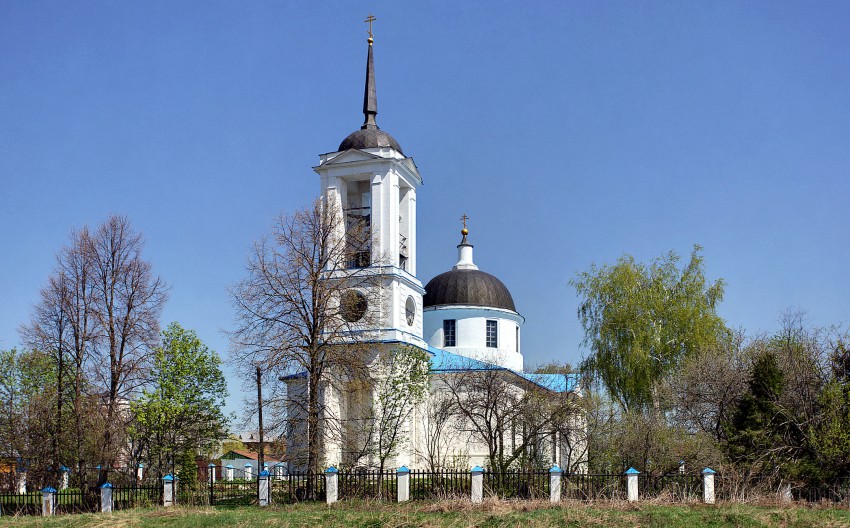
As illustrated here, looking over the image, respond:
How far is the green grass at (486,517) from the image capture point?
18.5m

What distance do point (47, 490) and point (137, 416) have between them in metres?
3.94

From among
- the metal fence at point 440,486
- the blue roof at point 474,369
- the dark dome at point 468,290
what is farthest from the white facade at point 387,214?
the metal fence at point 440,486

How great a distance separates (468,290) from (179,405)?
17578 millimetres

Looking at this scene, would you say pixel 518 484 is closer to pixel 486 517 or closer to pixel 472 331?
pixel 486 517

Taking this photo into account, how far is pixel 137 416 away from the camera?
2773 cm

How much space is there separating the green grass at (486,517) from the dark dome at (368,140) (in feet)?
55.4

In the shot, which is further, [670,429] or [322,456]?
[670,429]

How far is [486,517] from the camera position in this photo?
1922cm

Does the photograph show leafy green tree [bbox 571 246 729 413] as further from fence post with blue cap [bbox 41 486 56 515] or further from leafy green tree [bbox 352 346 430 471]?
fence post with blue cap [bbox 41 486 56 515]

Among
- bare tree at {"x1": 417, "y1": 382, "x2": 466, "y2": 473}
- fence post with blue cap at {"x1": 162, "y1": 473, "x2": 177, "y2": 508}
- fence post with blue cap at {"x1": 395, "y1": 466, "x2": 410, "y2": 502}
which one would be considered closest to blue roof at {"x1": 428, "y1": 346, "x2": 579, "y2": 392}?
bare tree at {"x1": 417, "y1": 382, "x2": 466, "y2": 473}

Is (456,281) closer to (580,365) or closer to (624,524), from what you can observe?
(580,365)

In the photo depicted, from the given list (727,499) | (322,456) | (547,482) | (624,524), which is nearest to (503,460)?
(547,482)

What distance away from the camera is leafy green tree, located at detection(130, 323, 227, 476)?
2806cm

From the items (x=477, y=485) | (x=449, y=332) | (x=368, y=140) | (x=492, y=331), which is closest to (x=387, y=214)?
(x=368, y=140)
